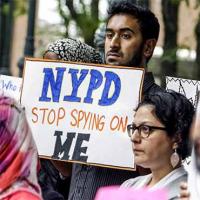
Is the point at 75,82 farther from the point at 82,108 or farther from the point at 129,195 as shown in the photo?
the point at 129,195

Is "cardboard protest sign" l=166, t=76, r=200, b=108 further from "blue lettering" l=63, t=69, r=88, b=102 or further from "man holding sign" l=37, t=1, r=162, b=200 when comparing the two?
"blue lettering" l=63, t=69, r=88, b=102

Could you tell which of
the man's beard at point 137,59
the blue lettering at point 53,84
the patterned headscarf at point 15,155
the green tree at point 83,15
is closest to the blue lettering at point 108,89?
the man's beard at point 137,59

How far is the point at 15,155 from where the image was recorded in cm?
390

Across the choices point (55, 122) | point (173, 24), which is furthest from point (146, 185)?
point (173, 24)

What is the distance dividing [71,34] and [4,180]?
1033 centimetres

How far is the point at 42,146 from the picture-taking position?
5277mm

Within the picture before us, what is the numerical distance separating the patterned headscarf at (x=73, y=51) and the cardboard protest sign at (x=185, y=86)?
0.50 meters

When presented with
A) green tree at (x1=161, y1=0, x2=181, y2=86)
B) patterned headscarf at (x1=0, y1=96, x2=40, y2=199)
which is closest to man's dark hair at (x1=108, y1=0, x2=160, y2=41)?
patterned headscarf at (x1=0, y1=96, x2=40, y2=199)

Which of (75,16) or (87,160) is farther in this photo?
(75,16)

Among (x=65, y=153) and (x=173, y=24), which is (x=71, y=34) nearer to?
(x=173, y=24)

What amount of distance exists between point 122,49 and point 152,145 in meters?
0.96

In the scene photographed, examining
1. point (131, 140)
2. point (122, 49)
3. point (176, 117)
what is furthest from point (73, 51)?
point (176, 117)

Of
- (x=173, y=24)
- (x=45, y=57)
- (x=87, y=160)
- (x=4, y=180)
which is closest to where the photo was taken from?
(x=4, y=180)

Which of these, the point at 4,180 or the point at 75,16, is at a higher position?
the point at 75,16
